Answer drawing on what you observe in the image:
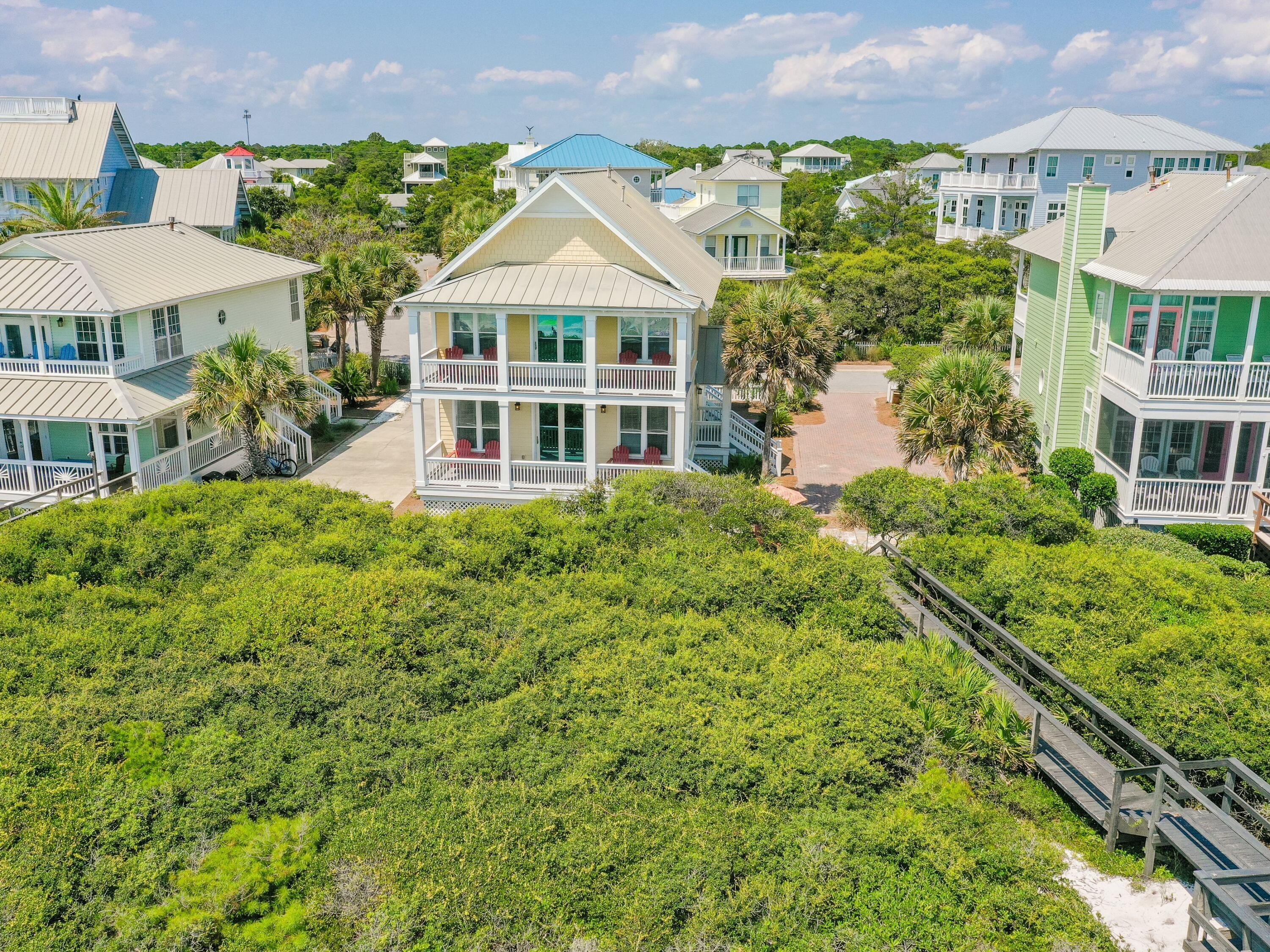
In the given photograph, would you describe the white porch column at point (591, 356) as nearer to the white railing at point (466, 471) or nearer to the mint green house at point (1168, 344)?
the white railing at point (466, 471)

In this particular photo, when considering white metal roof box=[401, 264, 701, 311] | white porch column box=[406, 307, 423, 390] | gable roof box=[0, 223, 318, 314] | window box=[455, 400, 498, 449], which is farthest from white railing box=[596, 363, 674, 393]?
gable roof box=[0, 223, 318, 314]

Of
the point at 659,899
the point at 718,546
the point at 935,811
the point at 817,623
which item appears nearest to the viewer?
the point at 659,899

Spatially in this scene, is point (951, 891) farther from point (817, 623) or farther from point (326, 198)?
point (326, 198)

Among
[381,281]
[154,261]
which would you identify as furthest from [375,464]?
[381,281]

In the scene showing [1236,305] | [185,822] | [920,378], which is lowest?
[185,822]

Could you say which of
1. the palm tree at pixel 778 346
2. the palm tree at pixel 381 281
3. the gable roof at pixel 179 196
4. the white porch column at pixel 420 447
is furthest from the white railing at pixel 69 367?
the gable roof at pixel 179 196

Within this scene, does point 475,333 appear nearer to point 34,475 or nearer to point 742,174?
point 34,475

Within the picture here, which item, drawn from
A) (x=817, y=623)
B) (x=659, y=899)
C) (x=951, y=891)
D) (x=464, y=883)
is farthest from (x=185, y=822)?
(x=817, y=623)
